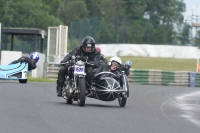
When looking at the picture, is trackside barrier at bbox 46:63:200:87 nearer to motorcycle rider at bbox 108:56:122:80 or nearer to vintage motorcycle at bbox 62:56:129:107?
motorcycle rider at bbox 108:56:122:80

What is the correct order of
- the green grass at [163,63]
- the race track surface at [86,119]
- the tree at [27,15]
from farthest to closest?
the tree at [27,15], the green grass at [163,63], the race track surface at [86,119]

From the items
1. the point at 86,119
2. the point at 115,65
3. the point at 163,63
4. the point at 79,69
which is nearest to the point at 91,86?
the point at 79,69

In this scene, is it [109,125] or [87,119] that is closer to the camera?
[109,125]

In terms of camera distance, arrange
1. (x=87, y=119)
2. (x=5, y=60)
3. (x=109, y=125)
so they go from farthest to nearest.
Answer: (x=5, y=60), (x=87, y=119), (x=109, y=125)

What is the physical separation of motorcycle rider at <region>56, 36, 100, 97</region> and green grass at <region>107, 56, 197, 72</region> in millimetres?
38549

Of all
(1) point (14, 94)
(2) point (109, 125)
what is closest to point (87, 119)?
(2) point (109, 125)

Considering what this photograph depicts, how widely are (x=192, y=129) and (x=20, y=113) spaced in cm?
305

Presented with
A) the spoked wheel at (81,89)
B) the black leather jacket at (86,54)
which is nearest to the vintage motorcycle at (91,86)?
the spoked wheel at (81,89)

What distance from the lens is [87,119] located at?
1123 cm

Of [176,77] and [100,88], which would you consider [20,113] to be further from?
[176,77]

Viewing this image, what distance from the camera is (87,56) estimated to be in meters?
14.7

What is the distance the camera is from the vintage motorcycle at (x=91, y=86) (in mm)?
13812

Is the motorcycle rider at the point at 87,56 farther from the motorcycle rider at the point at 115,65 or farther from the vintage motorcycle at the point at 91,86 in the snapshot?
the motorcycle rider at the point at 115,65

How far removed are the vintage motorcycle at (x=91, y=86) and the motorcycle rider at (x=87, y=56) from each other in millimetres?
117
